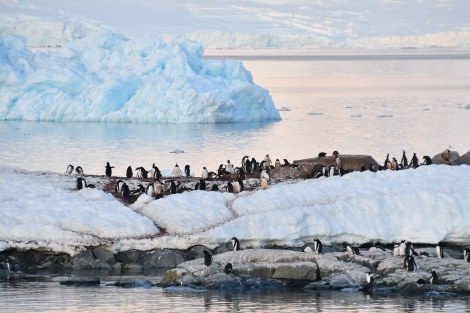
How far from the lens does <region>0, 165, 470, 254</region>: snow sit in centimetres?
2172

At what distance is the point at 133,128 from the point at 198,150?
10.8 meters

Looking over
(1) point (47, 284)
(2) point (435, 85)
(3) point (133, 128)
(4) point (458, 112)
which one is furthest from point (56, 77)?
(2) point (435, 85)

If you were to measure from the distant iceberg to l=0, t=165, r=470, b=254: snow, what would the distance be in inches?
1060

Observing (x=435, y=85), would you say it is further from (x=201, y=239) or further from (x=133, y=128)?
(x=201, y=239)

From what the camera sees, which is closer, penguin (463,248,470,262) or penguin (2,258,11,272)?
penguin (463,248,470,262)

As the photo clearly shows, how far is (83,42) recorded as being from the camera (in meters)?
58.7

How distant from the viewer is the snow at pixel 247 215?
21.7 m

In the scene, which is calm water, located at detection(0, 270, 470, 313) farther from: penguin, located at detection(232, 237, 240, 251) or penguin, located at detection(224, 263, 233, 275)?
penguin, located at detection(232, 237, 240, 251)

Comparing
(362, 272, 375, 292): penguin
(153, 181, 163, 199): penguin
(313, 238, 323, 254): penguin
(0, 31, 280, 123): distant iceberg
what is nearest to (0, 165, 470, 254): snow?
(313, 238, 323, 254): penguin

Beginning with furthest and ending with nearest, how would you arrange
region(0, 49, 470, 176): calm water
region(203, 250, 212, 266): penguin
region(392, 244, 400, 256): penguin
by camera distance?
region(0, 49, 470, 176): calm water → region(392, 244, 400, 256): penguin → region(203, 250, 212, 266): penguin

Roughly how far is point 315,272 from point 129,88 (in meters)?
34.8

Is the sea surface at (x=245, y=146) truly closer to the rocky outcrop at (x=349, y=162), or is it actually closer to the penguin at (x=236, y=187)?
the penguin at (x=236, y=187)

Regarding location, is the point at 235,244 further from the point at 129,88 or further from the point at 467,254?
the point at 129,88

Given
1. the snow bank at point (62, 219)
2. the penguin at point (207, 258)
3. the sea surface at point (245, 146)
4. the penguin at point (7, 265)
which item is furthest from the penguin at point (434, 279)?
the penguin at point (7, 265)
